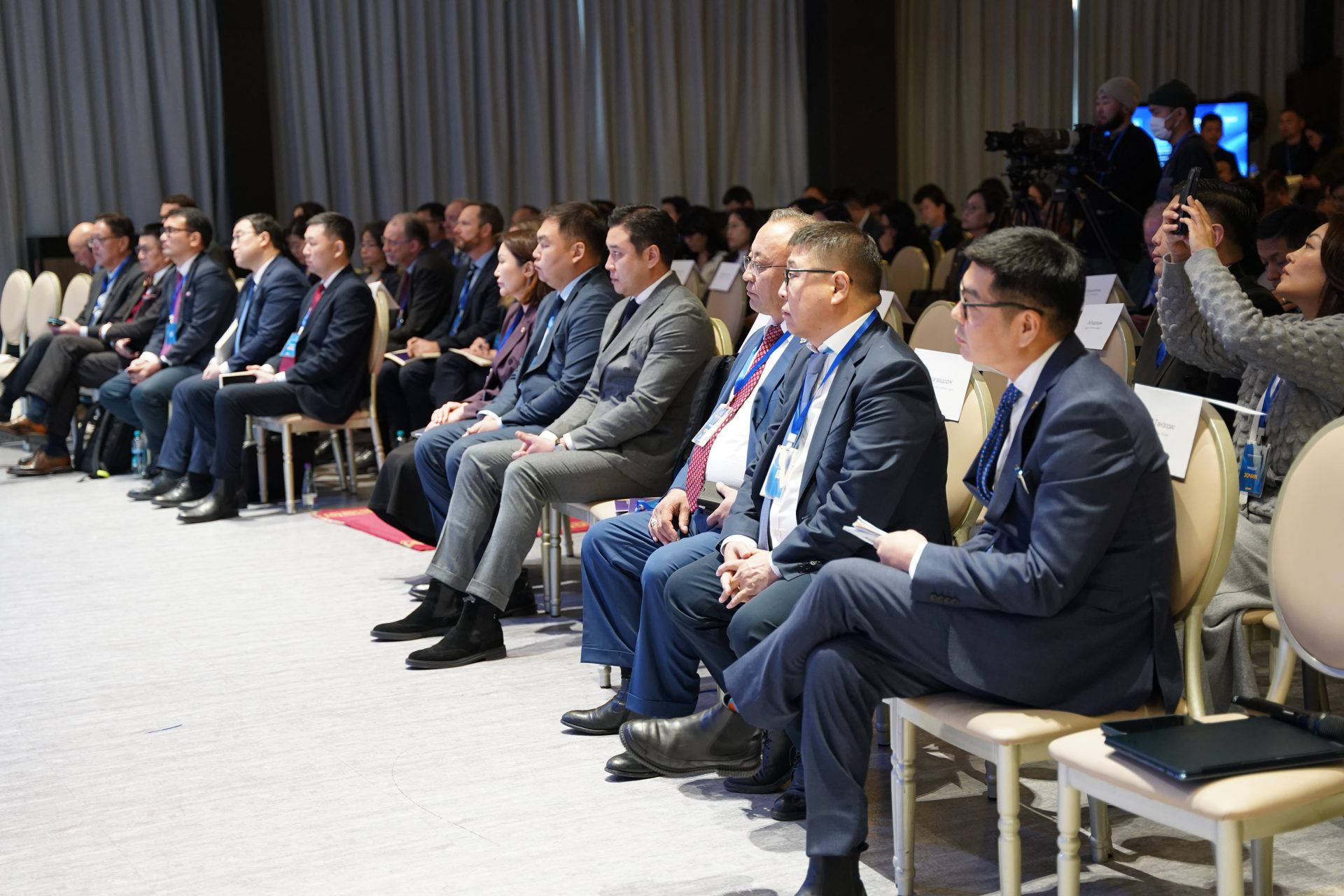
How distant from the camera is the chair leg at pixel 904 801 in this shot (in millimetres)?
2525

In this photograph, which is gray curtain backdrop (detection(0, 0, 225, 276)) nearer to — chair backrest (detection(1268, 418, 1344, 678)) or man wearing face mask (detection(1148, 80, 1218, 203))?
man wearing face mask (detection(1148, 80, 1218, 203))

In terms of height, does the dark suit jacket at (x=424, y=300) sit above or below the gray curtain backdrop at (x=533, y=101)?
below

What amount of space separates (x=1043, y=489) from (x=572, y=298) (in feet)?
8.98

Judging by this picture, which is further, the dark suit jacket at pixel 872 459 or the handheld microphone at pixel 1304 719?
the dark suit jacket at pixel 872 459

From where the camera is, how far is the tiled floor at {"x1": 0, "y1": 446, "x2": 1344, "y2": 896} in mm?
2707

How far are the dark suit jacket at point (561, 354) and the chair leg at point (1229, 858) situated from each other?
3025 millimetres

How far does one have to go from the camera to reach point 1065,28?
1336 centimetres

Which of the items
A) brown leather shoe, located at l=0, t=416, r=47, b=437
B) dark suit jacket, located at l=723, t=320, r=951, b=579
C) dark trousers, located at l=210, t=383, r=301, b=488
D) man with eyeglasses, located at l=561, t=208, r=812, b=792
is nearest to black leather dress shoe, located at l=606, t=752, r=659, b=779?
man with eyeglasses, located at l=561, t=208, r=812, b=792

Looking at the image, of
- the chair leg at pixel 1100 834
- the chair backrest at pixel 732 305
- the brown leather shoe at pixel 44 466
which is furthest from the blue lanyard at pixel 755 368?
the brown leather shoe at pixel 44 466

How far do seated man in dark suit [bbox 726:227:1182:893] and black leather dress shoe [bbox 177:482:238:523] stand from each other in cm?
440

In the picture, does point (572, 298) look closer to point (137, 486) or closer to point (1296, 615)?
point (1296, 615)

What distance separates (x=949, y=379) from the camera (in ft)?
10.7

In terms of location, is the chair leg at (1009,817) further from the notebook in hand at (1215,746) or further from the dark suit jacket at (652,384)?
the dark suit jacket at (652,384)

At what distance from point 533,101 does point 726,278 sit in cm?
583
